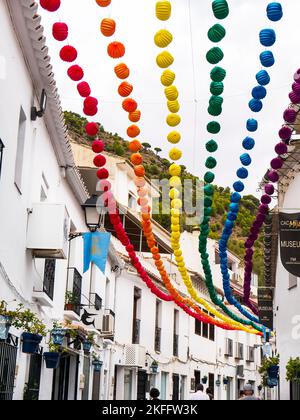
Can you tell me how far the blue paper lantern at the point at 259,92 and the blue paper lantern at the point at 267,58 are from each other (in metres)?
0.48

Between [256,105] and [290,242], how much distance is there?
3830mm

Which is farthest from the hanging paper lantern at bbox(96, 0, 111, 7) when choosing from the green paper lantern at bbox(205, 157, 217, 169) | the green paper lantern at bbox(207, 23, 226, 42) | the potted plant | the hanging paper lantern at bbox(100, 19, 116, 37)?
the potted plant

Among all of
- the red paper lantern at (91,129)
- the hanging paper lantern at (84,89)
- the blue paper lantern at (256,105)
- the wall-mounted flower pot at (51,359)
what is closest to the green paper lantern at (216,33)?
the blue paper lantern at (256,105)

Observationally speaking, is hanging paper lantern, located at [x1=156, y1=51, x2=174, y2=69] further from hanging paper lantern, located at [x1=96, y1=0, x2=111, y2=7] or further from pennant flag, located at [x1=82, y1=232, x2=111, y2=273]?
pennant flag, located at [x1=82, y1=232, x2=111, y2=273]

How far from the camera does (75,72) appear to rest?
9.28m

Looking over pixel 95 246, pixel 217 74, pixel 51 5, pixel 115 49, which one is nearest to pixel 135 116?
pixel 115 49

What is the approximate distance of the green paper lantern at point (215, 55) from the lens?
Answer: 841 centimetres

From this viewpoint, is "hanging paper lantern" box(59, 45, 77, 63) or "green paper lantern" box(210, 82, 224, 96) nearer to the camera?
"green paper lantern" box(210, 82, 224, 96)

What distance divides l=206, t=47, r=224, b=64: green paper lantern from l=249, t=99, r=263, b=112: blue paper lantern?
0.88 m

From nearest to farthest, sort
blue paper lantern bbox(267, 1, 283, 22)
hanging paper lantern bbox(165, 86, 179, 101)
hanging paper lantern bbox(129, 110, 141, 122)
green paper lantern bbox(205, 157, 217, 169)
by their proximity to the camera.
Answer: blue paper lantern bbox(267, 1, 283, 22) → hanging paper lantern bbox(165, 86, 179, 101) → hanging paper lantern bbox(129, 110, 141, 122) → green paper lantern bbox(205, 157, 217, 169)

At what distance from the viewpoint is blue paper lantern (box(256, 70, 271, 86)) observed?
28.4ft

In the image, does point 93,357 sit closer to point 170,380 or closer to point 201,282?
point 170,380

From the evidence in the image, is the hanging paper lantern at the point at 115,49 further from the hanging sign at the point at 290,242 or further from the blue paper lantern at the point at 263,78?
the hanging sign at the point at 290,242

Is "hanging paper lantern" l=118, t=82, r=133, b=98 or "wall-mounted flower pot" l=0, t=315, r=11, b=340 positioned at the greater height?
"hanging paper lantern" l=118, t=82, r=133, b=98
